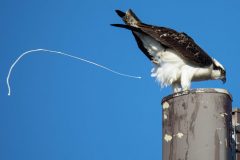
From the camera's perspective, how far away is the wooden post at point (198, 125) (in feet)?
18.1

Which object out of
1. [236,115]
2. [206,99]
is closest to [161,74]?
[236,115]

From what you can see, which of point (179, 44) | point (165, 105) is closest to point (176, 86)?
point (179, 44)

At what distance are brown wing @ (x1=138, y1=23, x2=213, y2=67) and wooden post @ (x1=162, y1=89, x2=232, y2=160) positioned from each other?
3.38m

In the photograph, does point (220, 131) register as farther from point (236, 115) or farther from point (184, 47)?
point (236, 115)

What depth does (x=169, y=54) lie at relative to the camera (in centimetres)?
955

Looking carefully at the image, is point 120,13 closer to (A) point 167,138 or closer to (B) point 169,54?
(B) point 169,54

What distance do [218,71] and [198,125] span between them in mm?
4453

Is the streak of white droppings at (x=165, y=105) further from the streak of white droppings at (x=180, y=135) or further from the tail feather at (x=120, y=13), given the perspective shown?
the tail feather at (x=120, y=13)

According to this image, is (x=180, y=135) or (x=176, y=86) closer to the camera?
(x=180, y=135)

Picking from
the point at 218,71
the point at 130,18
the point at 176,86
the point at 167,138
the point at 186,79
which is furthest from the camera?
the point at 218,71

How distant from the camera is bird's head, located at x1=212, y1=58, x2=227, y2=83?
32.5 ft

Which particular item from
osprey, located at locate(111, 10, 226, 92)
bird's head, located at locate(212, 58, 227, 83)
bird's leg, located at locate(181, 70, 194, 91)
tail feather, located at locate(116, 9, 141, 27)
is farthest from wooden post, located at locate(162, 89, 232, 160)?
bird's head, located at locate(212, 58, 227, 83)

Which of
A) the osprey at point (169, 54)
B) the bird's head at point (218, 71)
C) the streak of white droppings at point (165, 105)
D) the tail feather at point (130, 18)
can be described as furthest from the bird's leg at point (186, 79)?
the streak of white droppings at point (165, 105)

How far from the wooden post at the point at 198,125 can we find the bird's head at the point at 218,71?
3799 millimetres
